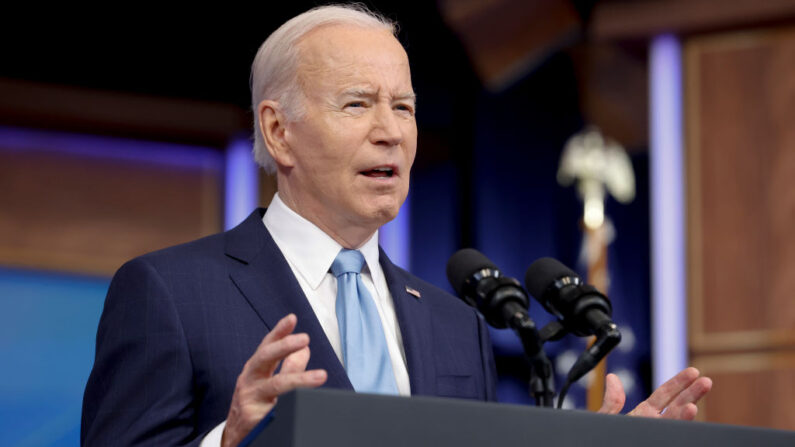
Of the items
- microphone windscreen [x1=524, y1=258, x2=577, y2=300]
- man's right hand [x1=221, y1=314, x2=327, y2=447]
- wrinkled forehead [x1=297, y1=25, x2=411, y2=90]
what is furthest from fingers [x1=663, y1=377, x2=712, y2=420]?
wrinkled forehead [x1=297, y1=25, x2=411, y2=90]

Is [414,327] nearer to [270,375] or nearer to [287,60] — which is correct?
[287,60]

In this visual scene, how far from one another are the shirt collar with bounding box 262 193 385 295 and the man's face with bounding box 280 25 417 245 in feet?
0.11

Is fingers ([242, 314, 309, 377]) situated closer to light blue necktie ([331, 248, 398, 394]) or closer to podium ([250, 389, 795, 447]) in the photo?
podium ([250, 389, 795, 447])

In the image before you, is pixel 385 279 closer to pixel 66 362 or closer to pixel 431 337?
pixel 431 337

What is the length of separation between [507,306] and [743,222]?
101 inches

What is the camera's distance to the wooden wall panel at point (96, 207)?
13.7ft

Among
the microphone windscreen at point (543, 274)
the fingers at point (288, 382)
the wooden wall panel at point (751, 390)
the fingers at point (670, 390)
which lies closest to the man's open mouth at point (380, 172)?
the microphone windscreen at point (543, 274)

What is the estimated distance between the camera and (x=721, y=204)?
4055 mm

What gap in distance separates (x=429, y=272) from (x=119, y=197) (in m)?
1.25

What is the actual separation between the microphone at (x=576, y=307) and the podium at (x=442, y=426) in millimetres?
362

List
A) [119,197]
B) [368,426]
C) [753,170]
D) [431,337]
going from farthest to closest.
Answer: [119,197], [753,170], [431,337], [368,426]

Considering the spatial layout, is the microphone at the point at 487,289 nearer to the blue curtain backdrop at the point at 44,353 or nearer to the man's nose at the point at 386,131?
the man's nose at the point at 386,131

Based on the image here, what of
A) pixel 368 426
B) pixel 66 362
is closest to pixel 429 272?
pixel 66 362

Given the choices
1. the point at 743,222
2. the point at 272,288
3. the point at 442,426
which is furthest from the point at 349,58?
the point at 743,222
